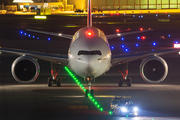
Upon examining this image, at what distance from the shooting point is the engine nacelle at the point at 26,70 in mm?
16578

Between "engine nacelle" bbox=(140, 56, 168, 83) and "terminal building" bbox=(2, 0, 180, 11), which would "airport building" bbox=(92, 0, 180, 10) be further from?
"engine nacelle" bbox=(140, 56, 168, 83)

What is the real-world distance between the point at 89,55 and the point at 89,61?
0.87 feet

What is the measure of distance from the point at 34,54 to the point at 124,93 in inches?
204

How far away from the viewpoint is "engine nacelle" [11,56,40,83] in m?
16.6

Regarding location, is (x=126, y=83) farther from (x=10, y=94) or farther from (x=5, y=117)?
(x=5, y=117)

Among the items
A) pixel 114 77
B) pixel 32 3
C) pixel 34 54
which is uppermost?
pixel 32 3

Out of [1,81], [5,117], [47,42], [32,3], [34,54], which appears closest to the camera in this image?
[5,117]

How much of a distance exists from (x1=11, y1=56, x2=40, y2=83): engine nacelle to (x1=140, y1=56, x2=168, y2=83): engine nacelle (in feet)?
17.9

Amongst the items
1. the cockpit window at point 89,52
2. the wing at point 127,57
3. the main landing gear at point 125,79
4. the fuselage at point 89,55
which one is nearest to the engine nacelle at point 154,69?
the wing at point 127,57

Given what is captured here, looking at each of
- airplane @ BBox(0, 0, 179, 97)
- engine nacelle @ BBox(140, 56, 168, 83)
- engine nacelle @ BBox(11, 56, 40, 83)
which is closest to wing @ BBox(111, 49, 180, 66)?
airplane @ BBox(0, 0, 179, 97)

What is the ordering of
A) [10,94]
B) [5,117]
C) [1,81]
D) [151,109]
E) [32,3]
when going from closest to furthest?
[5,117], [151,109], [10,94], [1,81], [32,3]

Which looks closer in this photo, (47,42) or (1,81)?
(1,81)

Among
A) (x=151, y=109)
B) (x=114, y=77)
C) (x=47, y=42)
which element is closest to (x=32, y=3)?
(x=47, y=42)

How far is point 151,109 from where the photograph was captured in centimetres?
1307
